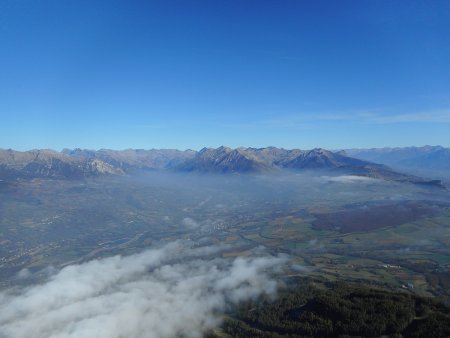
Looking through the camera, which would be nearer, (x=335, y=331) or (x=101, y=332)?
(x=335, y=331)

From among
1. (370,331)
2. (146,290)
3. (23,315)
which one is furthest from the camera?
(146,290)

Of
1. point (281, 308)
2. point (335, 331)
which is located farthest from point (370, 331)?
point (281, 308)

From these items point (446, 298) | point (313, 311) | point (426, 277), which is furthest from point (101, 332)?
point (426, 277)

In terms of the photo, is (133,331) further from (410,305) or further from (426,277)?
(426,277)

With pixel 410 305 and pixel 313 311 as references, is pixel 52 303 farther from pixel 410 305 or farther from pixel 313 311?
pixel 410 305

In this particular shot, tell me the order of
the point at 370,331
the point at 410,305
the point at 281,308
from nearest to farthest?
1. the point at 370,331
2. the point at 410,305
3. the point at 281,308

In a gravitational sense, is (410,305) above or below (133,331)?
above
